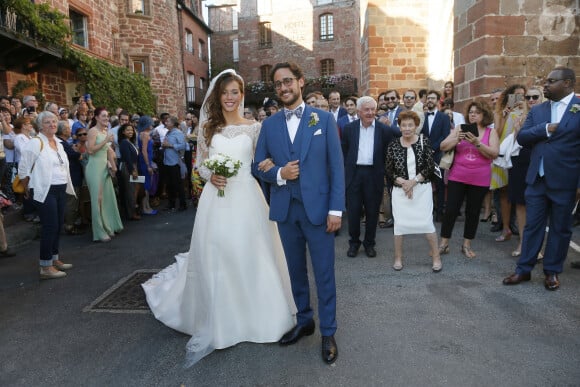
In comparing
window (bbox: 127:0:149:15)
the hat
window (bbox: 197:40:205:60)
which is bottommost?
Result: the hat

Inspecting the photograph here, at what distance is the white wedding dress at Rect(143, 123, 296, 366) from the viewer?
338 centimetres

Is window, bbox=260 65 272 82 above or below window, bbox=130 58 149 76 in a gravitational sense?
above

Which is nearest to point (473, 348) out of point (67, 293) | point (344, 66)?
point (67, 293)

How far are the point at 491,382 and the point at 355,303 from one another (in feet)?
5.05

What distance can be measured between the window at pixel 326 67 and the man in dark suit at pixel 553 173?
1175 inches

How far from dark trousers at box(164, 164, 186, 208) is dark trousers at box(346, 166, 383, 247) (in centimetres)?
524

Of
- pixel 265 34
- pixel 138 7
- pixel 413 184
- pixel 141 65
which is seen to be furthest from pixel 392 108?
pixel 265 34

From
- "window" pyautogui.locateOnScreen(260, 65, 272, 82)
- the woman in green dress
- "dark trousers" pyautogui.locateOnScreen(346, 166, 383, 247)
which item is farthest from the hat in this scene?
"window" pyautogui.locateOnScreen(260, 65, 272, 82)

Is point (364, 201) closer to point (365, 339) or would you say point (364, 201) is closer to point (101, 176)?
point (365, 339)

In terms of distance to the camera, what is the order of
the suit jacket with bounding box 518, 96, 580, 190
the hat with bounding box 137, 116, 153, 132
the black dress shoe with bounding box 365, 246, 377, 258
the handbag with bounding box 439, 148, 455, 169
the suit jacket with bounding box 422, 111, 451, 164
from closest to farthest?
the suit jacket with bounding box 518, 96, 580, 190 < the handbag with bounding box 439, 148, 455, 169 < the black dress shoe with bounding box 365, 246, 377, 258 < the suit jacket with bounding box 422, 111, 451, 164 < the hat with bounding box 137, 116, 153, 132

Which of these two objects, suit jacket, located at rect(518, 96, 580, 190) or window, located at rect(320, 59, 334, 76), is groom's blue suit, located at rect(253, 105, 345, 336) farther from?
window, located at rect(320, 59, 334, 76)

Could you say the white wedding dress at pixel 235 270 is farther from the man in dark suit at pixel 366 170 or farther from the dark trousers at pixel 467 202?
the dark trousers at pixel 467 202

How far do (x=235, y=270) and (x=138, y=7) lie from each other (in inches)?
818

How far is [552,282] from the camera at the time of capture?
434cm
